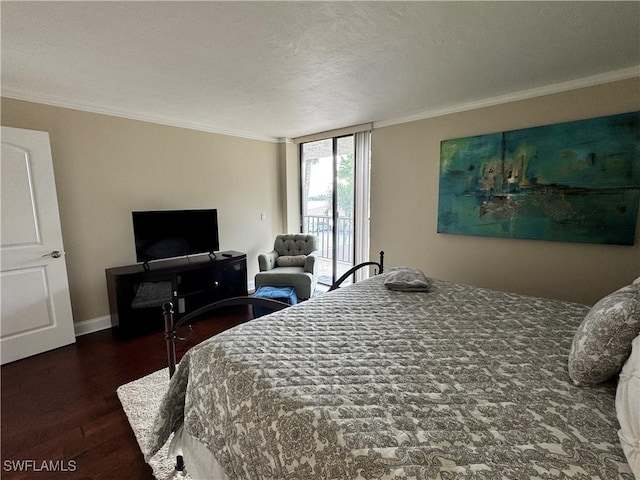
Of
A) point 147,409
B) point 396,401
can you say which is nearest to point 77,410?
point 147,409

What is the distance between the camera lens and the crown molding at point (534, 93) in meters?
2.31

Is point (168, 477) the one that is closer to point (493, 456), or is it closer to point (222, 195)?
point (493, 456)

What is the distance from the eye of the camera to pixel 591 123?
7.96 ft

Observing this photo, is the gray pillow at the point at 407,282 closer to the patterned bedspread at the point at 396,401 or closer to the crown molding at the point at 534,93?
the patterned bedspread at the point at 396,401

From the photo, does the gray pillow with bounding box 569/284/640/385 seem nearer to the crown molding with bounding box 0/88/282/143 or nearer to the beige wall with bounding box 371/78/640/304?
the beige wall with bounding box 371/78/640/304

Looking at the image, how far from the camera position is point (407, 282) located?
2.28 metres

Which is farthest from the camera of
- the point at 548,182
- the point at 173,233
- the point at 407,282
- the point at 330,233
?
the point at 330,233

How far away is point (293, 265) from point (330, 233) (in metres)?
1.02

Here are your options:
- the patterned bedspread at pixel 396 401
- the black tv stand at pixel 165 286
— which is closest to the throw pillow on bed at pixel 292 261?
the black tv stand at pixel 165 286

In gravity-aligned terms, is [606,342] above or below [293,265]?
above

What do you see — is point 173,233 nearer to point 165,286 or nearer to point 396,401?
point 165,286

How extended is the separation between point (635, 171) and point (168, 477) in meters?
3.83

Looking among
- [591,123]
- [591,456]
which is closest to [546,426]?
[591,456]

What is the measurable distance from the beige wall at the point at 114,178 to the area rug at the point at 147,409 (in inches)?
60.4
